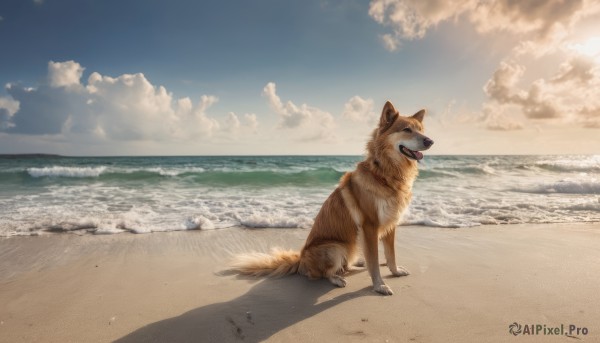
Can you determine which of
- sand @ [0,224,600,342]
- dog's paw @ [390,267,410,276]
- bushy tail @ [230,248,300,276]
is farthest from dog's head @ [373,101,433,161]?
bushy tail @ [230,248,300,276]

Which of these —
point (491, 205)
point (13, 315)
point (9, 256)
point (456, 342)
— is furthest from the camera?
point (491, 205)

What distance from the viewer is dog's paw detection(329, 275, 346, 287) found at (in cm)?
346

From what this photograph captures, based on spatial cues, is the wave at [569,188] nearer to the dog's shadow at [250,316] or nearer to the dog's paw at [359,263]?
the dog's paw at [359,263]

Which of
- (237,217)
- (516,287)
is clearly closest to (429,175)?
(237,217)

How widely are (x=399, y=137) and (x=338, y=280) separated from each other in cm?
175

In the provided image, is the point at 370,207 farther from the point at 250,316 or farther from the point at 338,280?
the point at 250,316

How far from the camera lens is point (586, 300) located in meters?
2.93

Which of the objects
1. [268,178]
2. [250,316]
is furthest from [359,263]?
[268,178]

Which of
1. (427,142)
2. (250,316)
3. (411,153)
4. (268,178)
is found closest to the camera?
(250,316)

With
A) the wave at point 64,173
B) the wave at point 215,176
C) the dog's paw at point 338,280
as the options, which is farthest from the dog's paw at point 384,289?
the wave at point 64,173

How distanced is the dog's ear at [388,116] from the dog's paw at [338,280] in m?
1.79

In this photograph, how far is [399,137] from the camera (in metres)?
3.47

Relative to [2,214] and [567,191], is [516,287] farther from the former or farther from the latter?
[567,191]

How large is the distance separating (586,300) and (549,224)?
4.13m
